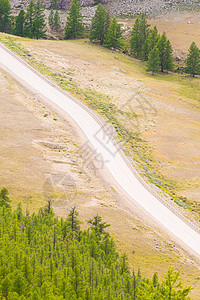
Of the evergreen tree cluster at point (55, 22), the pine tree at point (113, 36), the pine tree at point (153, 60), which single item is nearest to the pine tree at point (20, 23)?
the evergreen tree cluster at point (55, 22)

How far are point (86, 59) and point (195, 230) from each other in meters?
55.1

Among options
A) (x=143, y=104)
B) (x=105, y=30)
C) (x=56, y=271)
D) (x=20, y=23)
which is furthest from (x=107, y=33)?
(x=56, y=271)

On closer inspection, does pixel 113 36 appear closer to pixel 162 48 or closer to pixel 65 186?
pixel 162 48

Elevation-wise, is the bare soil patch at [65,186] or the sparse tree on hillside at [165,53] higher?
the sparse tree on hillside at [165,53]

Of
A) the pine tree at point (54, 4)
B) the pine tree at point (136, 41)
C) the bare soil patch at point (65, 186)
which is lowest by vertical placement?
the bare soil patch at point (65, 186)

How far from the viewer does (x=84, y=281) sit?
1367 centimetres

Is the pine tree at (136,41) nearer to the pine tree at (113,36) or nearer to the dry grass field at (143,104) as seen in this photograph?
the pine tree at (113,36)

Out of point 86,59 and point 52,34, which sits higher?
point 52,34

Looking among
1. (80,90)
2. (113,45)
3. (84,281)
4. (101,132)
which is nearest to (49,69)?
(80,90)

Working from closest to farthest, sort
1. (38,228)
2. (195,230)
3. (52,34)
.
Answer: (38,228) → (195,230) → (52,34)

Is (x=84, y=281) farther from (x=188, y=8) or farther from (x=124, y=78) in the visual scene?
(x=188, y=8)

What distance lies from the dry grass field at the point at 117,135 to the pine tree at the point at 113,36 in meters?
9.56

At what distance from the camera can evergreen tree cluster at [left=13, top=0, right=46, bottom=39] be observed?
94000mm

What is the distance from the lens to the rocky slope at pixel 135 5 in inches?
4985
